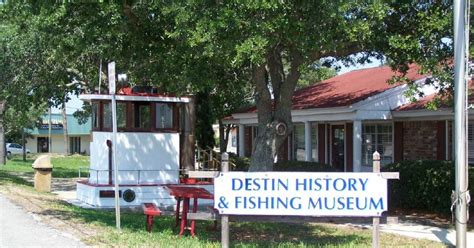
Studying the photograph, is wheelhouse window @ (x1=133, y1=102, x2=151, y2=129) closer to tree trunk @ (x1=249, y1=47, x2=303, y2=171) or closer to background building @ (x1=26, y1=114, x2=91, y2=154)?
tree trunk @ (x1=249, y1=47, x2=303, y2=171)

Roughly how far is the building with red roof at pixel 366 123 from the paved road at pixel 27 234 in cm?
947

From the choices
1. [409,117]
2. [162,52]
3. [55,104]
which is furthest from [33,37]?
[409,117]

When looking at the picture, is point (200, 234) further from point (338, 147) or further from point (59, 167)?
point (59, 167)

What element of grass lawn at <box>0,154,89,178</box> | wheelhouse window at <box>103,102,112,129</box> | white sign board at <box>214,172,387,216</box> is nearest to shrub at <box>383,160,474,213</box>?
white sign board at <box>214,172,387,216</box>

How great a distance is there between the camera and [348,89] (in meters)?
22.2

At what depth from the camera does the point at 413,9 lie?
1161 cm

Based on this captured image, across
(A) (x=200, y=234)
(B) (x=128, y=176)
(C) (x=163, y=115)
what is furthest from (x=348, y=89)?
(A) (x=200, y=234)

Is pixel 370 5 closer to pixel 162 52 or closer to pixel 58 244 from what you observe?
pixel 162 52

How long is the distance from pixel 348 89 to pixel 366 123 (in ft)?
5.14

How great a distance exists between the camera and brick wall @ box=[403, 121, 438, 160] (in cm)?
1816

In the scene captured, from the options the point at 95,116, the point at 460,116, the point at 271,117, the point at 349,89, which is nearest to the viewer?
the point at 460,116

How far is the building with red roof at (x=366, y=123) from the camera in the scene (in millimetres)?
17828

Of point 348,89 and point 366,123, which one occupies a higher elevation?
point 348,89

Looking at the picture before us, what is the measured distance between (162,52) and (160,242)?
418 centimetres
